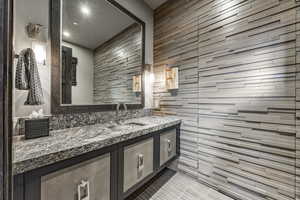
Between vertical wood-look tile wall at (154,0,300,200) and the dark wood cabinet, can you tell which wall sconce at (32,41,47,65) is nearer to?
the dark wood cabinet

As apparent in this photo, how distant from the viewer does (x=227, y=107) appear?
1.62 metres

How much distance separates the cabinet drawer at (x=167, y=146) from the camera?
172 cm

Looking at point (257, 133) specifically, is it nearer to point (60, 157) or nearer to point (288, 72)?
point (288, 72)

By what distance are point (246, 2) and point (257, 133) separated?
4.58ft

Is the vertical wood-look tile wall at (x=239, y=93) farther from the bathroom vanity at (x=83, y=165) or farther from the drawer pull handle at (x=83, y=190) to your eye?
the drawer pull handle at (x=83, y=190)

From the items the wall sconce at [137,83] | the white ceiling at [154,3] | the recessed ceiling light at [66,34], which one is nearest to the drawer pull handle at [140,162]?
the wall sconce at [137,83]

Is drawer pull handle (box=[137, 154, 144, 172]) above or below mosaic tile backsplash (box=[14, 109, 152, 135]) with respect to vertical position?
below

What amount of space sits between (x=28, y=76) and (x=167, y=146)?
1593 mm

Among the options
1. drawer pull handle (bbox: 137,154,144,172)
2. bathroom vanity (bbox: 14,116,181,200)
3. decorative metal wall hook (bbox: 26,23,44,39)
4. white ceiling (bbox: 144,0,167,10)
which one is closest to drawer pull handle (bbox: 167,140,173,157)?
bathroom vanity (bbox: 14,116,181,200)

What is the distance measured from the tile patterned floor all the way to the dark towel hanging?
144 centimetres

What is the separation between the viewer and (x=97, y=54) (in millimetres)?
1628

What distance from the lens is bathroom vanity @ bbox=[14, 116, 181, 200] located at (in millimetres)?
708

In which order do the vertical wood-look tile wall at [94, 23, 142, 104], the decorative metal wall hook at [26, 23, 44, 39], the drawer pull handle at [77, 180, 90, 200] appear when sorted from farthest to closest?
the vertical wood-look tile wall at [94, 23, 142, 104]
the decorative metal wall hook at [26, 23, 44, 39]
the drawer pull handle at [77, 180, 90, 200]

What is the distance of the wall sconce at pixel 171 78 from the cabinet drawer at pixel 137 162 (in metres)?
0.97
